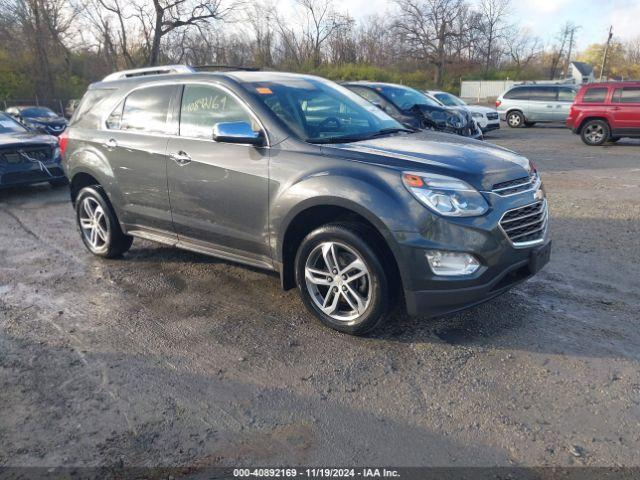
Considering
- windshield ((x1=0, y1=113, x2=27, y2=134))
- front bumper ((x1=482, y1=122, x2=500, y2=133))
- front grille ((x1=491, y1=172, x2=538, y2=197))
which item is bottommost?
front bumper ((x1=482, y1=122, x2=500, y2=133))

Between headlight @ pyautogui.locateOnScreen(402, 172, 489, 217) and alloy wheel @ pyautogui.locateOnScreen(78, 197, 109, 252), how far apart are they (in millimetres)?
3541

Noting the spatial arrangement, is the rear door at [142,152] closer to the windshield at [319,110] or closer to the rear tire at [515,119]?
the windshield at [319,110]

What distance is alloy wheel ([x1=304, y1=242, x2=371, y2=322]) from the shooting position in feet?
11.8

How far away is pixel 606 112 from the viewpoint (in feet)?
46.8

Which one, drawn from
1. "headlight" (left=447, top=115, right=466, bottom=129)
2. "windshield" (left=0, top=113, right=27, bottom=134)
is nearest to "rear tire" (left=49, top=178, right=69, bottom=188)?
"windshield" (left=0, top=113, right=27, bottom=134)

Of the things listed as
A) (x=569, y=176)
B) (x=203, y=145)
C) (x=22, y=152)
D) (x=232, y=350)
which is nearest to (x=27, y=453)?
(x=232, y=350)

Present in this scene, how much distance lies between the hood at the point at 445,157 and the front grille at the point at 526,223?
238 mm

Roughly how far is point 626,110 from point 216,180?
13773 mm

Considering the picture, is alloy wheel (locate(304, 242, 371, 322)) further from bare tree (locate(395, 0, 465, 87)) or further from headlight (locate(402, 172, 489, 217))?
bare tree (locate(395, 0, 465, 87))

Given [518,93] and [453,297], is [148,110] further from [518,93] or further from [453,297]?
[518,93]

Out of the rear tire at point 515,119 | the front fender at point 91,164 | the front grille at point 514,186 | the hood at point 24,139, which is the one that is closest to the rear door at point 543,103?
the rear tire at point 515,119

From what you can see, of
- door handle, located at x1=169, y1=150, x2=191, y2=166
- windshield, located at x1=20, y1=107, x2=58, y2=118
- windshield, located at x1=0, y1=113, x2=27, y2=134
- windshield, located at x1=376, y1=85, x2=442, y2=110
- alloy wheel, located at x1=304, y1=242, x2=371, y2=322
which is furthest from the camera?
windshield, located at x1=20, y1=107, x2=58, y2=118

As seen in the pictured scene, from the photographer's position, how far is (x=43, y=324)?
159 inches

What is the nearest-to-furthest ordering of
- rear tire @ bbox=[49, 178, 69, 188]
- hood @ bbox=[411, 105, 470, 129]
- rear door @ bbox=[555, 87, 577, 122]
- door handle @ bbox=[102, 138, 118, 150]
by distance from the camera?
door handle @ bbox=[102, 138, 118, 150] → rear tire @ bbox=[49, 178, 69, 188] → hood @ bbox=[411, 105, 470, 129] → rear door @ bbox=[555, 87, 577, 122]
